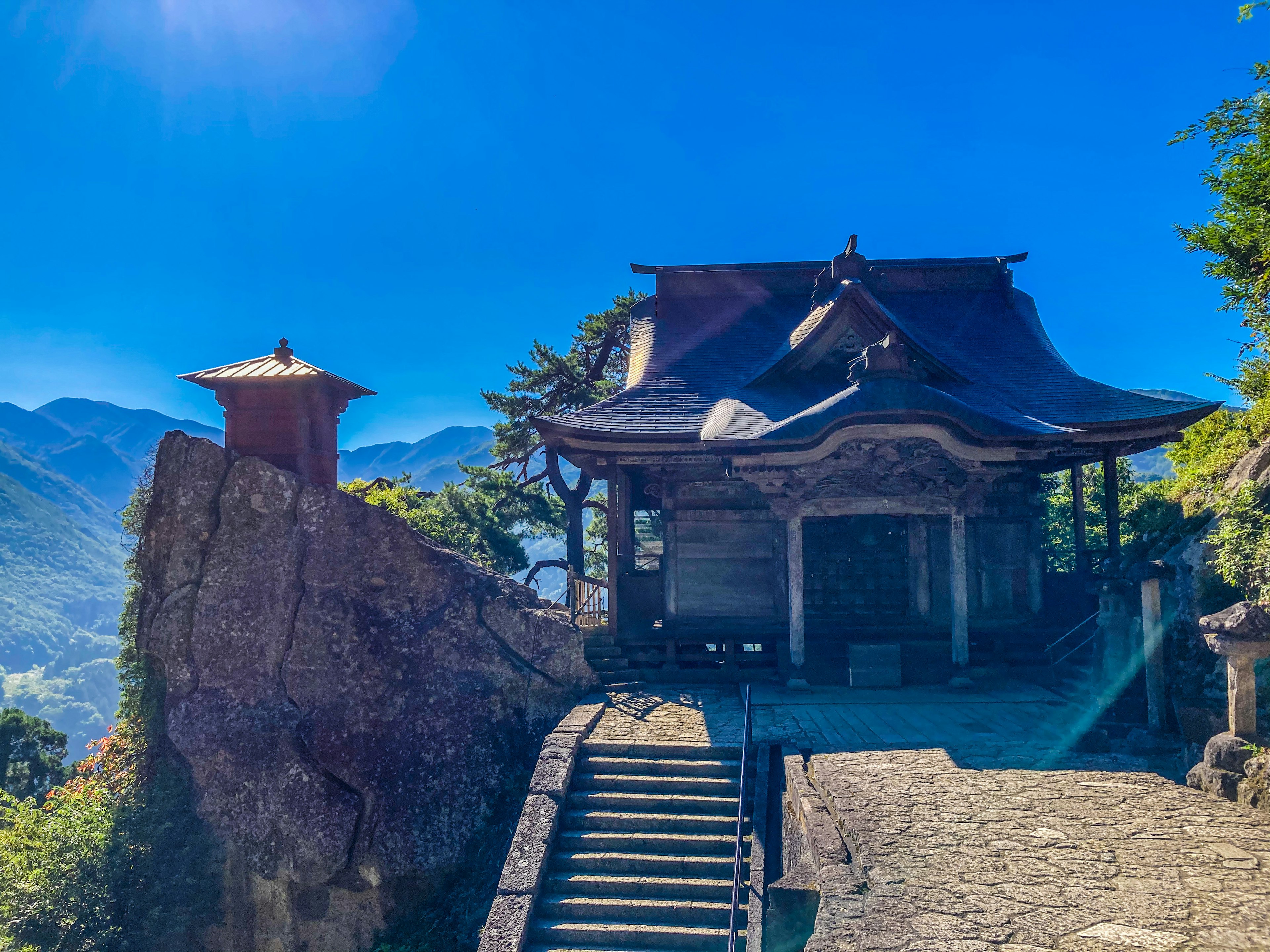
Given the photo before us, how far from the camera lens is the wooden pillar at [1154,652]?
28.1ft

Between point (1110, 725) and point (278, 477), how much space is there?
12.3 m

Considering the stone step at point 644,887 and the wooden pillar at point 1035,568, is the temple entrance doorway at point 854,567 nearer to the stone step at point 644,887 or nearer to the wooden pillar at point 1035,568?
the wooden pillar at point 1035,568

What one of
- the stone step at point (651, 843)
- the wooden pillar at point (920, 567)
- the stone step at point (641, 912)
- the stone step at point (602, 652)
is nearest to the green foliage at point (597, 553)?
the stone step at point (602, 652)

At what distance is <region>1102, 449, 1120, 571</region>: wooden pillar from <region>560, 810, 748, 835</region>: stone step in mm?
9014

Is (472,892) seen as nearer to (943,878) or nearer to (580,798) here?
(580,798)

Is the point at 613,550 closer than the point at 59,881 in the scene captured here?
No

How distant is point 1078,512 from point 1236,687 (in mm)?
8063

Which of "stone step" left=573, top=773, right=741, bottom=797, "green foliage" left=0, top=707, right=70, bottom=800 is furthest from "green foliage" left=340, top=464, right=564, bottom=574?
"green foliage" left=0, top=707, right=70, bottom=800

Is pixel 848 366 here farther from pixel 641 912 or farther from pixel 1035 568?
pixel 641 912

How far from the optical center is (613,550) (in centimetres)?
1307

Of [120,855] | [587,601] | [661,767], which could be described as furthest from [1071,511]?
[120,855]

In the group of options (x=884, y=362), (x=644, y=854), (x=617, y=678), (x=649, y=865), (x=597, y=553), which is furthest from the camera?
(x=597, y=553)

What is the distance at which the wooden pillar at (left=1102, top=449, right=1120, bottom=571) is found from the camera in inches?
503

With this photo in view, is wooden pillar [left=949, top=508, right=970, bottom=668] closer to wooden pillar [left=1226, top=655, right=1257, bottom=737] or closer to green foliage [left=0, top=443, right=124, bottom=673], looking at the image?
wooden pillar [left=1226, top=655, right=1257, bottom=737]
